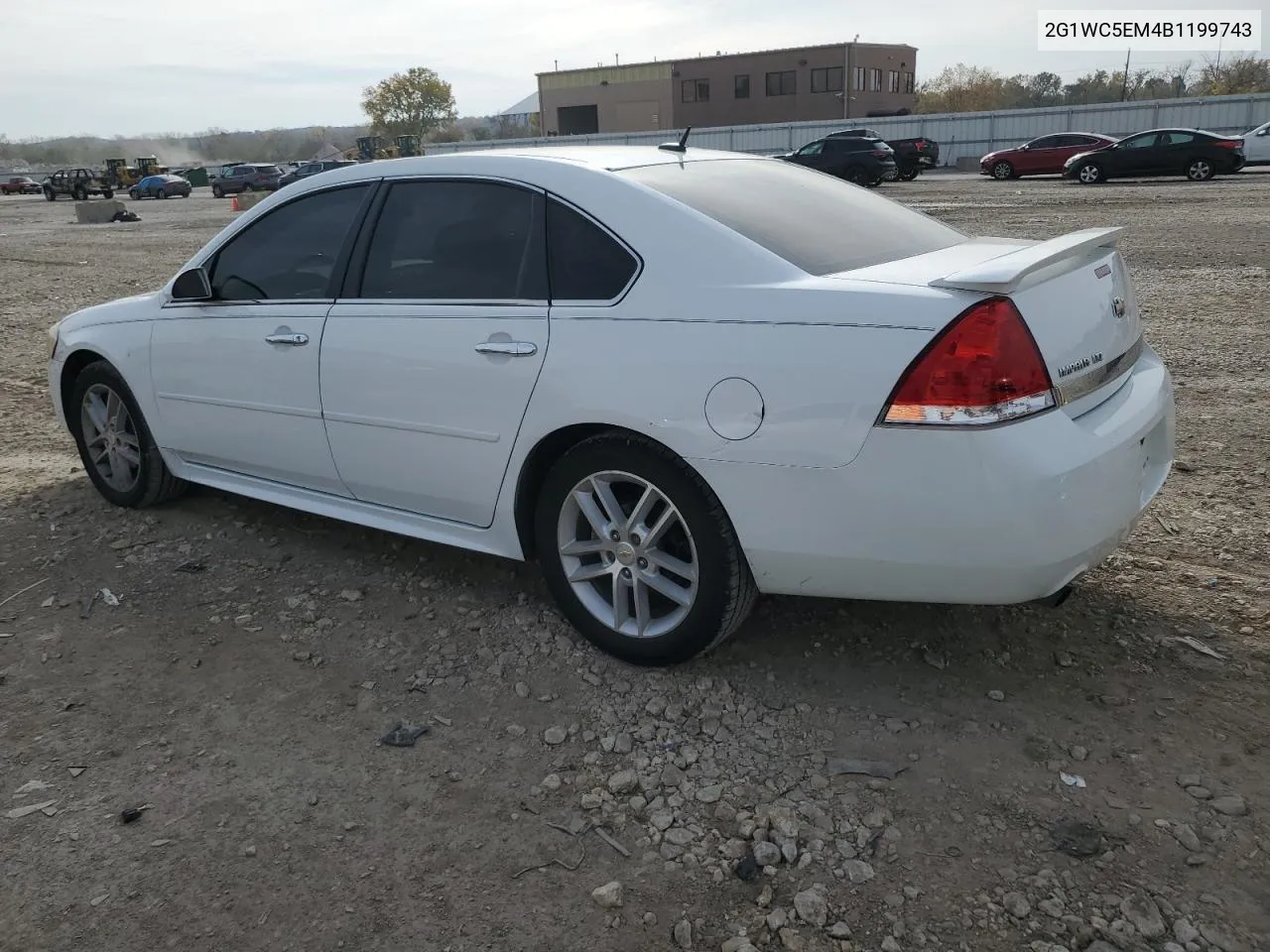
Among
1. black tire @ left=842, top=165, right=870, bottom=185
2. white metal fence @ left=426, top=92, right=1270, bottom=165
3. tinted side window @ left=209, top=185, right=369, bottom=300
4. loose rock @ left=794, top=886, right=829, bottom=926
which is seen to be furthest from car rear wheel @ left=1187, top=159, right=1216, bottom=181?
loose rock @ left=794, top=886, right=829, bottom=926

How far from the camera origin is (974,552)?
2621 millimetres

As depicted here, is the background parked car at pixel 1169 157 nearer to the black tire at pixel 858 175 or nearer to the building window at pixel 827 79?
the black tire at pixel 858 175

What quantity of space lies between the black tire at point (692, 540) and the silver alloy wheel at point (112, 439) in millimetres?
2613

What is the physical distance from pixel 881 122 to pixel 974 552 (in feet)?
149

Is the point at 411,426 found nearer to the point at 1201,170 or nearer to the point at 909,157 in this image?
the point at 1201,170

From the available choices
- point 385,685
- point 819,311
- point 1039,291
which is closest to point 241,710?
point 385,685

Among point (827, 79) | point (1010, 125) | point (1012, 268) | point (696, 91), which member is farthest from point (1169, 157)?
point (696, 91)

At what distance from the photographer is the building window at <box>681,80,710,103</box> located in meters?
72.4

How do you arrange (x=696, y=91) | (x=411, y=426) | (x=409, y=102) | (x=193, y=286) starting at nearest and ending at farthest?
1. (x=411, y=426)
2. (x=193, y=286)
3. (x=696, y=91)
4. (x=409, y=102)

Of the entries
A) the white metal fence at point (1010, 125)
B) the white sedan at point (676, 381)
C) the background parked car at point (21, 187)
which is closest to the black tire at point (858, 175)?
the white metal fence at point (1010, 125)

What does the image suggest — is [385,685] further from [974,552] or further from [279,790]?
[974,552]

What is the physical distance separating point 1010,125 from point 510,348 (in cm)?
4362

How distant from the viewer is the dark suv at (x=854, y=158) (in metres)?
29.6

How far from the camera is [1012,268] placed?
104 inches
